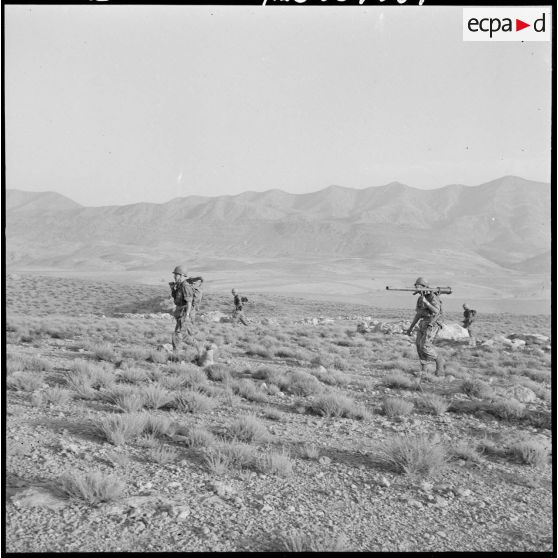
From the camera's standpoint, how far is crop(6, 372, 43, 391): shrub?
762cm

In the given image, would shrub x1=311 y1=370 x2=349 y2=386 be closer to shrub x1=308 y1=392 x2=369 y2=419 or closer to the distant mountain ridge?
shrub x1=308 y1=392 x2=369 y2=419

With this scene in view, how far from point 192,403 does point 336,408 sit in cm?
213

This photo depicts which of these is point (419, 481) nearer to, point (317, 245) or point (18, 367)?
point (18, 367)

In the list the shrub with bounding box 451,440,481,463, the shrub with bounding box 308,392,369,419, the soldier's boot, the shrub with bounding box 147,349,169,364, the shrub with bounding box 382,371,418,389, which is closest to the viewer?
the shrub with bounding box 451,440,481,463

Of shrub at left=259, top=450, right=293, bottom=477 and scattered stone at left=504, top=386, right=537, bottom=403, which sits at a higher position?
shrub at left=259, top=450, right=293, bottom=477

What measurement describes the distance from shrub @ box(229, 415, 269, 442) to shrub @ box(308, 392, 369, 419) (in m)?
1.56

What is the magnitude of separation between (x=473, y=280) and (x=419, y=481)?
84.7 m

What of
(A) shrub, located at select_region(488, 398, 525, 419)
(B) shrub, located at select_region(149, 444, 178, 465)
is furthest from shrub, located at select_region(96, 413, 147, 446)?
(A) shrub, located at select_region(488, 398, 525, 419)

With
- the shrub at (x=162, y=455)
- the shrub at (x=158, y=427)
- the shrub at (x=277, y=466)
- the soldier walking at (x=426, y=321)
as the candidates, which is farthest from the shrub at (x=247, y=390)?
the soldier walking at (x=426, y=321)

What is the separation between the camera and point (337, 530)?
4.06m

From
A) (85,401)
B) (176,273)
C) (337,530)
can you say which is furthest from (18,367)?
(337,530)

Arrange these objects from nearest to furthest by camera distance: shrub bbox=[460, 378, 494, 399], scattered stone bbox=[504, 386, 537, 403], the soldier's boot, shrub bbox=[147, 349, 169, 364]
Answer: shrub bbox=[460, 378, 494, 399] < scattered stone bbox=[504, 386, 537, 403] < the soldier's boot < shrub bbox=[147, 349, 169, 364]

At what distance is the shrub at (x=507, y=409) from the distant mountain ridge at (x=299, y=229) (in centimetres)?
9348

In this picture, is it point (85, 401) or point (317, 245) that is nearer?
point (85, 401)
